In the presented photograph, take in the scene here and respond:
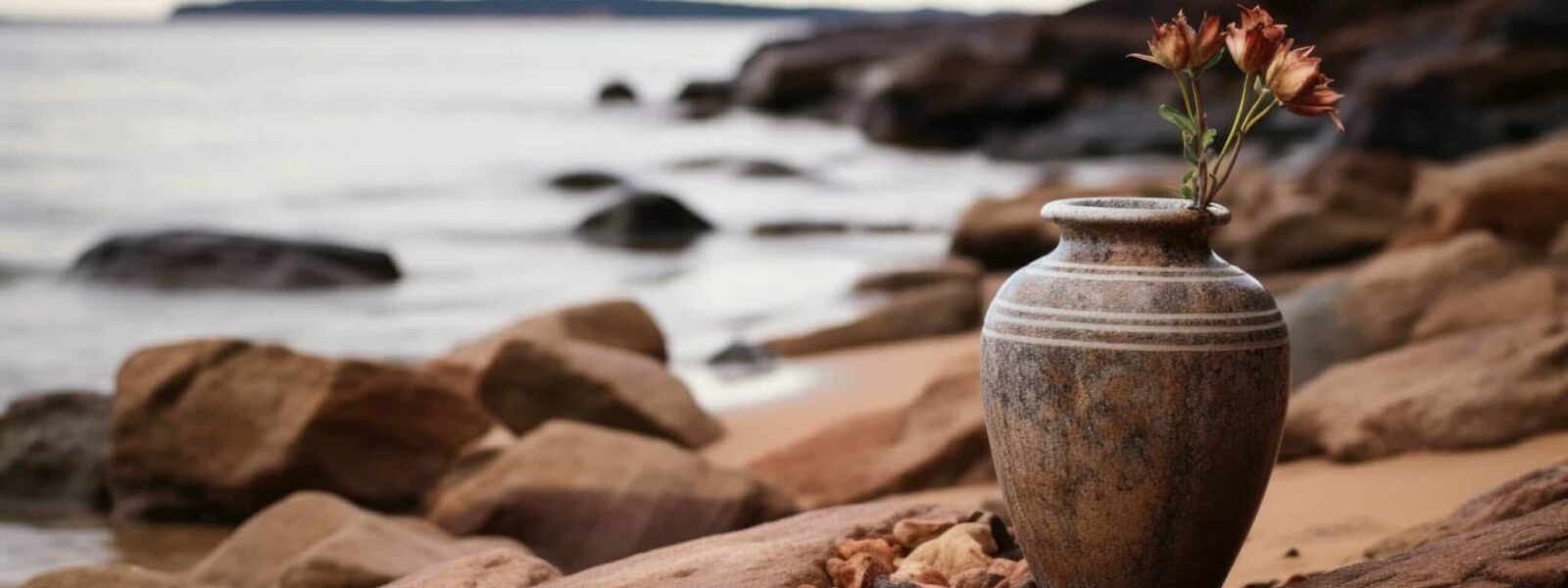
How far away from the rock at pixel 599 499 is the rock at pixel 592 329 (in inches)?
73.2

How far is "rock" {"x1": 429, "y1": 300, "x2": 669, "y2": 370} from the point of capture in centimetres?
758

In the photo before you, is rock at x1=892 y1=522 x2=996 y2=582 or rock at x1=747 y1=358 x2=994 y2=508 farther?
rock at x1=747 y1=358 x2=994 y2=508

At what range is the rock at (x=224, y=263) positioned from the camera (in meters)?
12.5

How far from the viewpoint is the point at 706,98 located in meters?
41.3

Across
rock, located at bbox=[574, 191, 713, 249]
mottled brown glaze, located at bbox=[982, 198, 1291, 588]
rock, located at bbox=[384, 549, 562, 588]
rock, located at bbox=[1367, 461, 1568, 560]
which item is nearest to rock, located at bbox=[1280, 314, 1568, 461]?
rock, located at bbox=[1367, 461, 1568, 560]

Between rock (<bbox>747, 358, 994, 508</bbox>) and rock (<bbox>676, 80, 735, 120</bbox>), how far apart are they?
32553mm

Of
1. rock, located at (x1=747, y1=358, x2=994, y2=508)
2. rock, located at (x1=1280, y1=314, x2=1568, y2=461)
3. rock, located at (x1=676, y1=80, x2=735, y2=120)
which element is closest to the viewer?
rock, located at (x1=1280, y1=314, x2=1568, y2=461)

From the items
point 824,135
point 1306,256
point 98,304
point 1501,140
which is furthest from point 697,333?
point 824,135

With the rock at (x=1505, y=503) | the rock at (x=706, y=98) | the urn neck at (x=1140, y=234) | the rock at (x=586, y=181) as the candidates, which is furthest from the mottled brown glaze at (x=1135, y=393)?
the rock at (x=706, y=98)

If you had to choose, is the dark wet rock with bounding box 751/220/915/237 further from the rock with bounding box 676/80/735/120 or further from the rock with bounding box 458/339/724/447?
the rock with bounding box 676/80/735/120

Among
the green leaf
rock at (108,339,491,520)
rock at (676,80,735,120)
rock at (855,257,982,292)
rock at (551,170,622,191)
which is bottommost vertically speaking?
rock at (676,80,735,120)

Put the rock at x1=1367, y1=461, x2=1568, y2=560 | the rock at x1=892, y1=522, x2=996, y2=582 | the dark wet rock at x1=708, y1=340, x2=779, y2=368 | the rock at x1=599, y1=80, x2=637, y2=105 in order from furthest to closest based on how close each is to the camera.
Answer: the rock at x1=599, y1=80, x2=637, y2=105 → the dark wet rock at x1=708, y1=340, x2=779, y2=368 → the rock at x1=1367, y1=461, x2=1568, y2=560 → the rock at x1=892, y1=522, x2=996, y2=582

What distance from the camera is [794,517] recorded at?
13.3ft

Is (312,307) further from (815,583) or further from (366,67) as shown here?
(366,67)
